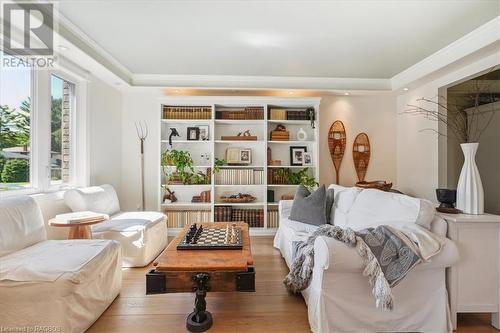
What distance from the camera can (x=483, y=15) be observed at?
7.39 ft

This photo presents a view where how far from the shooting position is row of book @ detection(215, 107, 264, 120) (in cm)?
399

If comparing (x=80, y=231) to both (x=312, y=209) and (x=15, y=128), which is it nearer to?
(x=15, y=128)

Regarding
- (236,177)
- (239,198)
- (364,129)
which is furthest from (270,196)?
(364,129)

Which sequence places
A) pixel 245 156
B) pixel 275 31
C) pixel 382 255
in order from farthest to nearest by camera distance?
pixel 245 156 < pixel 275 31 < pixel 382 255

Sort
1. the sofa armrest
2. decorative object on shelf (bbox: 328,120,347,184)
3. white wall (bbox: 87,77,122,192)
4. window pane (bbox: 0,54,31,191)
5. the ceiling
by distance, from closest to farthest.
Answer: the ceiling → window pane (bbox: 0,54,31,191) → the sofa armrest → white wall (bbox: 87,77,122,192) → decorative object on shelf (bbox: 328,120,347,184)

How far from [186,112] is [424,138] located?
3.56 m

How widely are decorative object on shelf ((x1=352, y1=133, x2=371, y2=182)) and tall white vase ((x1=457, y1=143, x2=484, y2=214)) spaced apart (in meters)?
2.24

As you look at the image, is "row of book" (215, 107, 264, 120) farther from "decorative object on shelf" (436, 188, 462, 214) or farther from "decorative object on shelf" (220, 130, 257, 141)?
"decorative object on shelf" (436, 188, 462, 214)

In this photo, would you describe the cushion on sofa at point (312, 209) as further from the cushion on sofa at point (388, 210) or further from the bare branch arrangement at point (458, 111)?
the bare branch arrangement at point (458, 111)

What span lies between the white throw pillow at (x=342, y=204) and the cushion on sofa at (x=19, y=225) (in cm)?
280

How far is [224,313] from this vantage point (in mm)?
1975

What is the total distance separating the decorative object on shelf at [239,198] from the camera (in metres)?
3.99

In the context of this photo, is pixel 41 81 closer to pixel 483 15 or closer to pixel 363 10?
pixel 363 10

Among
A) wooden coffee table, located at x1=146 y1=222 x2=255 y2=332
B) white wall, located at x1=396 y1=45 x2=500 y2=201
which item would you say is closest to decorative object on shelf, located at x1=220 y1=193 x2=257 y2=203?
wooden coffee table, located at x1=146 y1=222 x2=255 y2=332
